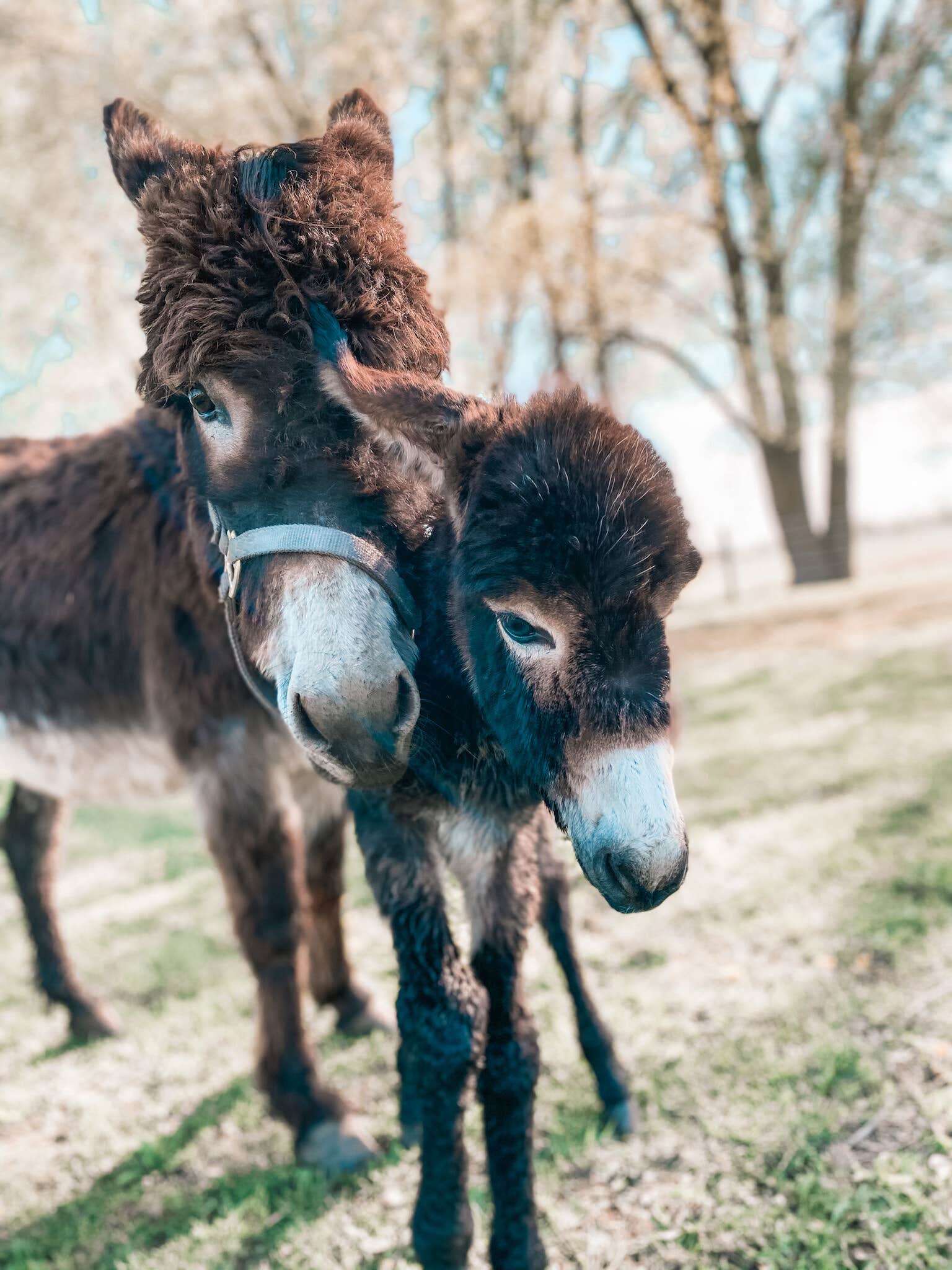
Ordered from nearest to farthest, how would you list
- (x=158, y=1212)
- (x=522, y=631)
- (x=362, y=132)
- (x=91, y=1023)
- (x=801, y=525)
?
1. (x=522, y=631)
2. (x=362, y=132)
3. (x=158, y=1212)
4. (x=91, y=1023)
5. (x=801, y=525)

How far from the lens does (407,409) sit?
4.39ft

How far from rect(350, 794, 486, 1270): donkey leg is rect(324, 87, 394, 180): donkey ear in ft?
4.73

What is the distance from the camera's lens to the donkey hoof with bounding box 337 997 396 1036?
3.21 m

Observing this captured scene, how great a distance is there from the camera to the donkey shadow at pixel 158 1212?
226cm

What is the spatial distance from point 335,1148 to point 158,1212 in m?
0.57

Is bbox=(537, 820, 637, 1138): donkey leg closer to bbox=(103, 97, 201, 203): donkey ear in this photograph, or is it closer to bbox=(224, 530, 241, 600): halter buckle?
bbox=(224, 530, 241, 600): halter buckle

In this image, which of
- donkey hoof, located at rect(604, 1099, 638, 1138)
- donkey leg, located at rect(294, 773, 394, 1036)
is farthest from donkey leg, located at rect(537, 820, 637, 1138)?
donkey leg, located at rect(294, 773, 394, 1036)

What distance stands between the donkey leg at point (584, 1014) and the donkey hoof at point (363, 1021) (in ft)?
3.21

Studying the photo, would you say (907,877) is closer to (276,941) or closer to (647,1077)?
(647,1077)

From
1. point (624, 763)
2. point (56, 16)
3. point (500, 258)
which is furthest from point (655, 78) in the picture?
point (624, 763)

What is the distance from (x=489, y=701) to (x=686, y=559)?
17.4 inches

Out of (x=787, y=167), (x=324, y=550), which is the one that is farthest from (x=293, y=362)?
(x=787, y=167)

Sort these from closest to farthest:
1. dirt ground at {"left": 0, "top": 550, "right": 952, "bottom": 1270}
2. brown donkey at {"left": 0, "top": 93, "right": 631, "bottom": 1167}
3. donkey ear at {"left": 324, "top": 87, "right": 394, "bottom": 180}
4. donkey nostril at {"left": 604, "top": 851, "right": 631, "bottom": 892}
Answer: donkey nostril at {"left": 604, "top": 851, "right": 631, "bottom": 892} → brown donkey at {"left": 0, "top": 93, "right": 631, "bottom": 1167} → donkey ear at {"left": 324, "top": 87, "right": 394, "bottom": 180} → dirt ground at {"left": 0, "top": 550, "right": 952, "bottom": 1270}

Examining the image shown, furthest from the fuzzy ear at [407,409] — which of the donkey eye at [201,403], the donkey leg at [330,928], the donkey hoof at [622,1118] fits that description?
the donkey hoof at [622,1118]
